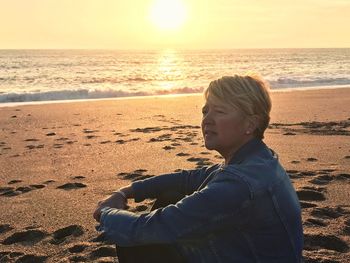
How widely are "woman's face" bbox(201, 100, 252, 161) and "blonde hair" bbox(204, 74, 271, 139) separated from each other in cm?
3

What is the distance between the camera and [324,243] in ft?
12.2

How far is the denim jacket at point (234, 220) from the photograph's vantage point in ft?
5.78

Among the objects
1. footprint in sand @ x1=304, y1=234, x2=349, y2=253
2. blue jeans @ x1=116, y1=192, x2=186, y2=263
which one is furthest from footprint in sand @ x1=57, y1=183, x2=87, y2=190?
blue jeans @ x1=116, y1=192, x2=186, y2=263

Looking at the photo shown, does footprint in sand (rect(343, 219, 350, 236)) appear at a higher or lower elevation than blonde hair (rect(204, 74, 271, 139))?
lower

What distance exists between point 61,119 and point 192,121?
3.24 m

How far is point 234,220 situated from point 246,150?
0.32 metres

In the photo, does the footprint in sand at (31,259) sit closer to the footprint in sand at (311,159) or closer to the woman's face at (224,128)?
the woman's face at (224,128)

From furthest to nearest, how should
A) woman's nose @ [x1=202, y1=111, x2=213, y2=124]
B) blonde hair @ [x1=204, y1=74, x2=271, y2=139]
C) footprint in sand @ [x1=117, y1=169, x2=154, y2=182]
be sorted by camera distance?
footprint in sand @ [x1=117, y1=169, x2=154, y2=182], woman's nose @ [x1=202, y1=111, x2=213, y2=124], blonde hair @ [x1=204, y1=74, x2=271, y2=139]

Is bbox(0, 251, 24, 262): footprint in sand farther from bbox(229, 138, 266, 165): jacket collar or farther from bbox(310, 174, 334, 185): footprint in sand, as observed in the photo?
bbox(310, 174, 334, 185): footprint in sand

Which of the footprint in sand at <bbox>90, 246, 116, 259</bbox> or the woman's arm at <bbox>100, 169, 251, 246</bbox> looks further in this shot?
the footprint in sand at <bbox>90, 246, 116, 259</bbox>

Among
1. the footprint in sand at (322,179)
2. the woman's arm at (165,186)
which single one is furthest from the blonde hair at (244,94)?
the footprint in sand at (322,179)

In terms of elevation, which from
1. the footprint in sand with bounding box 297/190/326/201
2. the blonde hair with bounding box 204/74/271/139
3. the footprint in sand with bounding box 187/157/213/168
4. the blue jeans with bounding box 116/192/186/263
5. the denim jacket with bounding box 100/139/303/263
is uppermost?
the blonde hair with bounding box 204/74/271/139

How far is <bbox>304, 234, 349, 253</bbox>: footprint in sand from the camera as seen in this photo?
3639 mm

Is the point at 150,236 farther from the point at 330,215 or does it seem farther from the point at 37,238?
the point at 330,215
